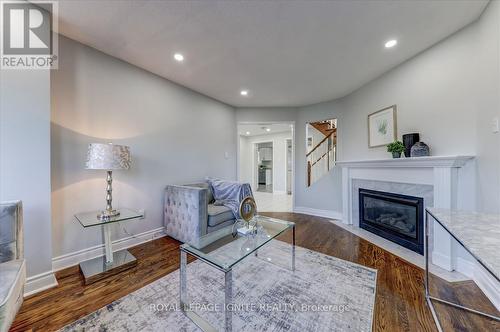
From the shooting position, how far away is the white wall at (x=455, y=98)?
165 cm

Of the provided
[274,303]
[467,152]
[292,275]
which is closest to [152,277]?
[274,303]

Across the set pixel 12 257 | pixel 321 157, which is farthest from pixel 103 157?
pixel 321 157

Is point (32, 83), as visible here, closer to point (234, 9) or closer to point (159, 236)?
point (234, 9)

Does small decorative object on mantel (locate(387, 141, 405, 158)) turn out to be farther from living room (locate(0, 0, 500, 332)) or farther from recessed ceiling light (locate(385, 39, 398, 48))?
recessed ceiling light (locate(385, 39, 398, 48))

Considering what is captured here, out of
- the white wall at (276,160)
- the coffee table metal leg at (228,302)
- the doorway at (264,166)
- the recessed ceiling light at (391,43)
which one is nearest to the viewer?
the coffee table metal leg at (228,302)

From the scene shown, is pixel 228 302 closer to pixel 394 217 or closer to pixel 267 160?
pixel 394 217

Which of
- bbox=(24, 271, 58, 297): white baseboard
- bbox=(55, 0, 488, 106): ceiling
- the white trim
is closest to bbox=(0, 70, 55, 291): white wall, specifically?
bbox=(24, 271, 58, 297): white baseboard

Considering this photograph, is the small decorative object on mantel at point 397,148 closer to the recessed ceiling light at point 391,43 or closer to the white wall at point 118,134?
the recessed ceiling light at point 391,43

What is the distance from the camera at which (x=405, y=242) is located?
7.91ft

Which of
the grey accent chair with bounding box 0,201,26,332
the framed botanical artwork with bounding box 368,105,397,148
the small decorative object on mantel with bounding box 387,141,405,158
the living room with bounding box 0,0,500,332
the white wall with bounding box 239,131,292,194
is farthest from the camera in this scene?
the white wall with bounding box 239,131,292,194

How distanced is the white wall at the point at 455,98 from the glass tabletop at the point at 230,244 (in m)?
1.85

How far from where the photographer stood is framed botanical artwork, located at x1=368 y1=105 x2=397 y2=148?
2707mm

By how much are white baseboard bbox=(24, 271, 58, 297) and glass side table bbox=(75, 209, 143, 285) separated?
0.69 ft

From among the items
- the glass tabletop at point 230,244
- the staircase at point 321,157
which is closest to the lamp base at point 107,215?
the glass tabletop at point 230,244
